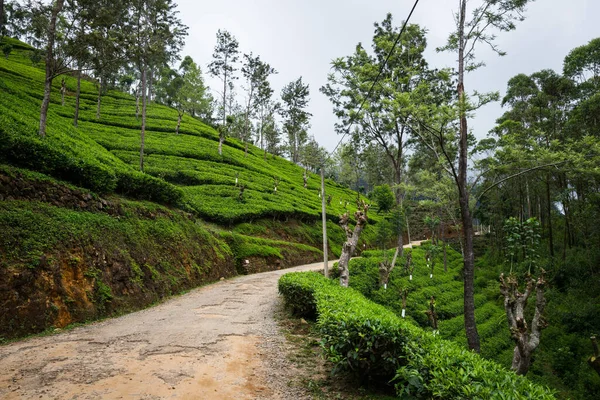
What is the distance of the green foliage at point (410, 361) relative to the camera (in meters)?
3.74

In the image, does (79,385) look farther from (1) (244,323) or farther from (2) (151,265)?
(2) (151,265)

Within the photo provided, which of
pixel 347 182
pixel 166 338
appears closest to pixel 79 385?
pixel 166 338

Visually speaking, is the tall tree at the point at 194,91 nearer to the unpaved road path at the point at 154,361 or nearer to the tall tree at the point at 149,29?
the tall tree at the point at 149,29

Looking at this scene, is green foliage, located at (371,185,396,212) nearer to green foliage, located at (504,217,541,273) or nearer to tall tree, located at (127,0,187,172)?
green foliage, located at (504,217,541,273)

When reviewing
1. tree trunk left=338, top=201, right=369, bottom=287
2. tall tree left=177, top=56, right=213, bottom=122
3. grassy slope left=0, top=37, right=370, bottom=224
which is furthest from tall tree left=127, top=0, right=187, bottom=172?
tall tree left=177, top=56, right=213, bottom=122

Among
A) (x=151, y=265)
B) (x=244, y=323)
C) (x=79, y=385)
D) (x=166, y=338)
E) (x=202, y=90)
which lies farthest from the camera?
(x=202, y=90)

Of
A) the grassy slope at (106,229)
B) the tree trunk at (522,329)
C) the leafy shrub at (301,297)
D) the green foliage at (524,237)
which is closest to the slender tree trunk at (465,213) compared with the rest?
the tree trunk at (522,329)

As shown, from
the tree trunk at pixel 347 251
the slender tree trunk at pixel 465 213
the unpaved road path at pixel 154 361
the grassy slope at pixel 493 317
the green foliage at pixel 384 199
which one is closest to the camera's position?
the unpaved road path at pixel 154 361

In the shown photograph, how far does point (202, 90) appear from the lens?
210 feet

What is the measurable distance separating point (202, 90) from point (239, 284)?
54767 mm

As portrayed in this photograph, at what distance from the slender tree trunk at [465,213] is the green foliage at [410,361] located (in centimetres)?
618

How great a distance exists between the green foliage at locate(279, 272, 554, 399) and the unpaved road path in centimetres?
112

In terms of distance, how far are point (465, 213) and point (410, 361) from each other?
27.7 ft

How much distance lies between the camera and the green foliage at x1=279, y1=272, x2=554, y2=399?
3.74m
